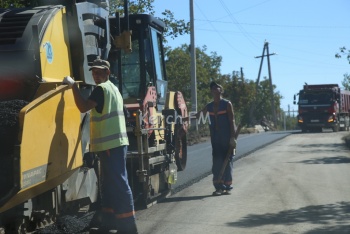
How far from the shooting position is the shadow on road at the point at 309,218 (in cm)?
754

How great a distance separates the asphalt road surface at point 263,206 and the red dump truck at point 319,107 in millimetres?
25994

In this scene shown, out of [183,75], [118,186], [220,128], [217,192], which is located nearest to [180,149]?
[220,128]

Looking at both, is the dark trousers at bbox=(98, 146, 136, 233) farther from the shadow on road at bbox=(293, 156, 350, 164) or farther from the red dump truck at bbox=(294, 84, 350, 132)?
the red dump truck at bbox=(294, 84, 350, 132)

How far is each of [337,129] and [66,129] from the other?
122ft

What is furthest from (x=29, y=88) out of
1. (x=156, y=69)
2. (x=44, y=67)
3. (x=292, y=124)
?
(x=292, y=124)

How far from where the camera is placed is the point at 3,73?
218 inches

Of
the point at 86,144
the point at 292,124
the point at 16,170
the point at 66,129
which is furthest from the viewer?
the point at 292,124

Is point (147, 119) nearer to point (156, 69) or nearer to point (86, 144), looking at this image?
point (156, 69)

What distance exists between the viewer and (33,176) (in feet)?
15.7

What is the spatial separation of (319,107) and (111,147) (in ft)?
114

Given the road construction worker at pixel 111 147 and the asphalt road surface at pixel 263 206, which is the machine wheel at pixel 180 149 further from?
the road construction worker at pixel 111 147

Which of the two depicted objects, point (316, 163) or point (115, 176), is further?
point (316, 163)

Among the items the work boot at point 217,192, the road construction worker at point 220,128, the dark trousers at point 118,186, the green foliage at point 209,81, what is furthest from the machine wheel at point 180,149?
the green foliage at point 209,81

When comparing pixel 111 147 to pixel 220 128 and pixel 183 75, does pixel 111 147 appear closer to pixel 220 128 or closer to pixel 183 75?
pixel 220 128
